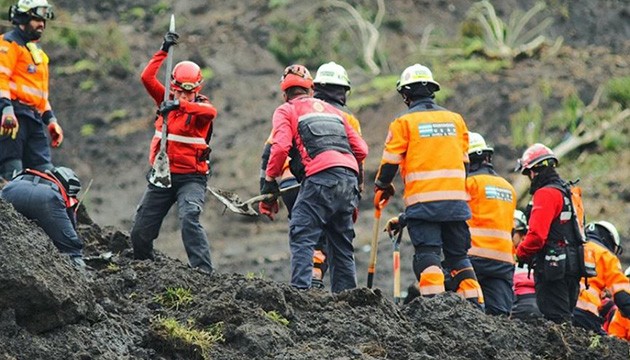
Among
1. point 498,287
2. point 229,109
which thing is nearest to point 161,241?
point 229,109

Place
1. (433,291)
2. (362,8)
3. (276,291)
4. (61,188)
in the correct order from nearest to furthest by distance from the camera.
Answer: (276,291), (61,188), (433,291), (362,8)

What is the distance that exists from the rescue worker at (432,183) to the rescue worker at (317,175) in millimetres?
395

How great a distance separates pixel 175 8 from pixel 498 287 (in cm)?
1713

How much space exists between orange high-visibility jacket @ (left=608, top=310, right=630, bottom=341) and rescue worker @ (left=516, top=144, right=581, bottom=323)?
5.14ft

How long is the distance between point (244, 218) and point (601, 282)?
9238 millimetres

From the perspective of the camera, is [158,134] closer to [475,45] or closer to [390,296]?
[390,296]

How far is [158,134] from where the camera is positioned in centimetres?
1099

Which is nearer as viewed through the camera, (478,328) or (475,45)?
(478,328)

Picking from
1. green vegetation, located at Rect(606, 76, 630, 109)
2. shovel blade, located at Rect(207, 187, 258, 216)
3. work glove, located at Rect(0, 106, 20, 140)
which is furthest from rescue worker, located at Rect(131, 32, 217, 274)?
green vegetation, located at Rect(606, 76, 630, 109)

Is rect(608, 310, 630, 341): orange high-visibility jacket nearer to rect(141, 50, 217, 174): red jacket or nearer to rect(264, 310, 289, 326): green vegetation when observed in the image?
rect(141, 50, 217, 174): red jacket

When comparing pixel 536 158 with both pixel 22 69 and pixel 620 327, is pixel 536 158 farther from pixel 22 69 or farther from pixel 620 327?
pixel 22 69

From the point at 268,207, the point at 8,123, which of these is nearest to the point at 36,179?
the point at 268,207

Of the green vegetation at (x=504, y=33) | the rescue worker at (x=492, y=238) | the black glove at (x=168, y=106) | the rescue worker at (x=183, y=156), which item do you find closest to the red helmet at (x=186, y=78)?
the rescue worker at (x=183, y=156)

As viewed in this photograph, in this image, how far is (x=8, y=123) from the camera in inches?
482
